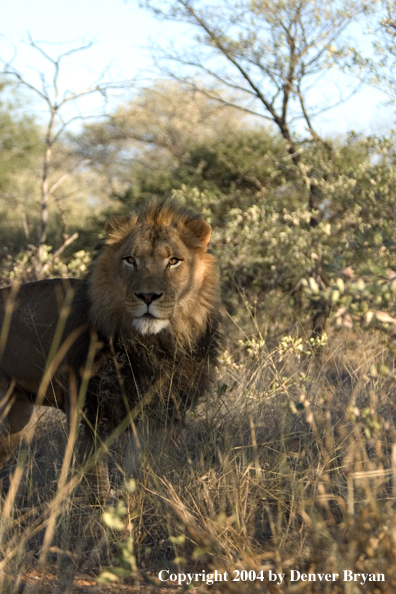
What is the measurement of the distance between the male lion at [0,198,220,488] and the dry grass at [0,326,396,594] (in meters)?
0.27

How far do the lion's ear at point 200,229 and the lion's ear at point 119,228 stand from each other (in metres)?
0.31

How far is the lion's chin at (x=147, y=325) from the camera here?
3.38 m

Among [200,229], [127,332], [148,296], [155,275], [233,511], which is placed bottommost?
[233,511]

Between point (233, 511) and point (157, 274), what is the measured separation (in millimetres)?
1235

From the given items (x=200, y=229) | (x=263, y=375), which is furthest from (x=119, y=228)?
(x=263, y=375)

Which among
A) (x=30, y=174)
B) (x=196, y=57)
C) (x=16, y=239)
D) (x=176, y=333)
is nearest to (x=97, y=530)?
(x=176, y=333)

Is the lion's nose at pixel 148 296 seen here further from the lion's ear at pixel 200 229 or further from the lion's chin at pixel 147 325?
the lion's ear at pixel 200 229

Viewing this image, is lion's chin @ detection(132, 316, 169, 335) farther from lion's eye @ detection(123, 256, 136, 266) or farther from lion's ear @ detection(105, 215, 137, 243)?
lion's ear @ detection(105, 215, 137, 243)

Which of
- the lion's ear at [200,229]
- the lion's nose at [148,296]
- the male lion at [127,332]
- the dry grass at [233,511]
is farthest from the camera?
the lion's ear at [200,229]

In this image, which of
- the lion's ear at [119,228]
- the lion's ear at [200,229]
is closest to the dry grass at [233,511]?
the lion's ear at [200,229]

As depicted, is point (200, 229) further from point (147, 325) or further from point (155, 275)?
point (147, 325)

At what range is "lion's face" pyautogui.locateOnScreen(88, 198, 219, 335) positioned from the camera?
134 inches

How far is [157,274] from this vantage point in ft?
11.3

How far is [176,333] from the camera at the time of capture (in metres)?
3.71
